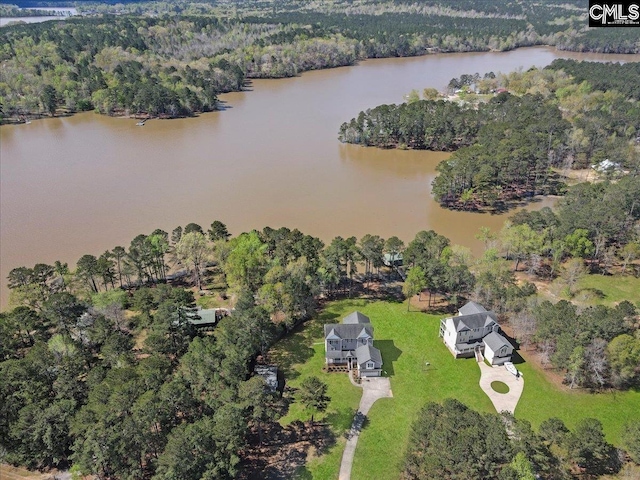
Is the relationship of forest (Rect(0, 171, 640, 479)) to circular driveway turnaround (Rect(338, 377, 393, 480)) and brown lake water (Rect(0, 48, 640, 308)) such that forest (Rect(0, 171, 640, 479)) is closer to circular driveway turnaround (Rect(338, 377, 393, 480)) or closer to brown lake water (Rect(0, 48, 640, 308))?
circular driveway turnaround (Rect(338, 377, 393, 480))

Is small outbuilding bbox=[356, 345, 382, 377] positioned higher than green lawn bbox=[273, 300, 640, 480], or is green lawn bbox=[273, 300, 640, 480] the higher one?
small outbuilding bbox=[356, 345, 382, 377]

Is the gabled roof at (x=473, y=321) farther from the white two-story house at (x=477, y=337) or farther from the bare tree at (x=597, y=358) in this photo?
the bare tree at (x=597, y=358)

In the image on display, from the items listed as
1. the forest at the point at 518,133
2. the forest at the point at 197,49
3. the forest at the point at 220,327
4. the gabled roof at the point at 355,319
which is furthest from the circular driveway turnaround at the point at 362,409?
the forest at the point at 197,49

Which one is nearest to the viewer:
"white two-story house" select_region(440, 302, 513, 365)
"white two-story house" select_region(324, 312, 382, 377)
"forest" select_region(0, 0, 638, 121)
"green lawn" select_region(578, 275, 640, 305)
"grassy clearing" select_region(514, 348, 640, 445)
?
"grassy clearing" select_region(514, 348, 640, 445)

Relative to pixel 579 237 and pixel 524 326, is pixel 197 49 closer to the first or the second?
pixel 579 237

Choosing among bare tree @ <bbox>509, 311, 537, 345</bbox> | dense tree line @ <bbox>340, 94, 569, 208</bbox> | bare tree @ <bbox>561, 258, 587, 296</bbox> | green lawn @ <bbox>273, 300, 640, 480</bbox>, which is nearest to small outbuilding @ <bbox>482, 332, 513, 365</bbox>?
green lawn @ <bbox>273, 300, 640, 480</bbox>

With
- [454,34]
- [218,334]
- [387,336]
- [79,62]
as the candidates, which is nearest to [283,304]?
[218,334]

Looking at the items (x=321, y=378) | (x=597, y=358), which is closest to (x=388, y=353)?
(x=321, y=378)
